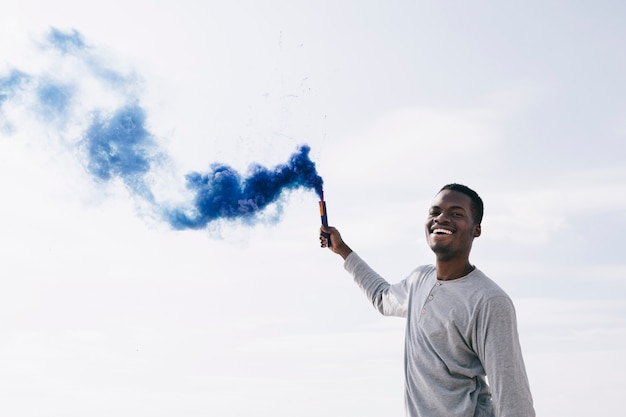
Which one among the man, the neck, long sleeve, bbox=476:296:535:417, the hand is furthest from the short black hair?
the hand

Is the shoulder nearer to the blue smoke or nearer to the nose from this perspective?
the nose

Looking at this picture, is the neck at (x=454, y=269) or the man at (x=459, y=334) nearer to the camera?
the man at (x=459, y=334)

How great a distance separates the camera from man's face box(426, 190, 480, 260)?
5.13m

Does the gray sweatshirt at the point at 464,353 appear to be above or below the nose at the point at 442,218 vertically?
below

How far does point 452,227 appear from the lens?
5.14 metres


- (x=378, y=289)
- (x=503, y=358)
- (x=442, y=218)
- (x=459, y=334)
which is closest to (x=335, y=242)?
(x=378, y=289)

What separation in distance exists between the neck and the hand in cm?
165

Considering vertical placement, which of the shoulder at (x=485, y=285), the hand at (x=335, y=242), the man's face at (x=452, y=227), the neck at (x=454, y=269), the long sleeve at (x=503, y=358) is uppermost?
the hand at (x=335, y=242)

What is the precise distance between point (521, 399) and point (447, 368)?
57 cm

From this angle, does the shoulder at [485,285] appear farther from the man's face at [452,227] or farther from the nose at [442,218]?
the nose at [442,218]

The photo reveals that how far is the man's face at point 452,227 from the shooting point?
5.13 metres

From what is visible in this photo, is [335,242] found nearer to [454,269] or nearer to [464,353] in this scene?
[454,269]

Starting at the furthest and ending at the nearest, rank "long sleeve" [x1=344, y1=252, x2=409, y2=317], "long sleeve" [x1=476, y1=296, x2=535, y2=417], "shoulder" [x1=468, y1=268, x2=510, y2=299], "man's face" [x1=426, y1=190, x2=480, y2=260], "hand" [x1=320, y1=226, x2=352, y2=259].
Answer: "hand" [x1=320, y1=226, x2=352, y2=259] → "long sleeve" [x1=344, y1=252, x2=409, y2=317] → "man's face" [x1=426, y1=190, x2=480, y2=260] → "shoulder" [x1=468, y1=268, x2=510, y2=299] → "long sleeve" [x1=476, y1=296, x2=535, y2=417]

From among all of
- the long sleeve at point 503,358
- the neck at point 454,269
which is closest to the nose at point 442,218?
the neck at point 454,269
